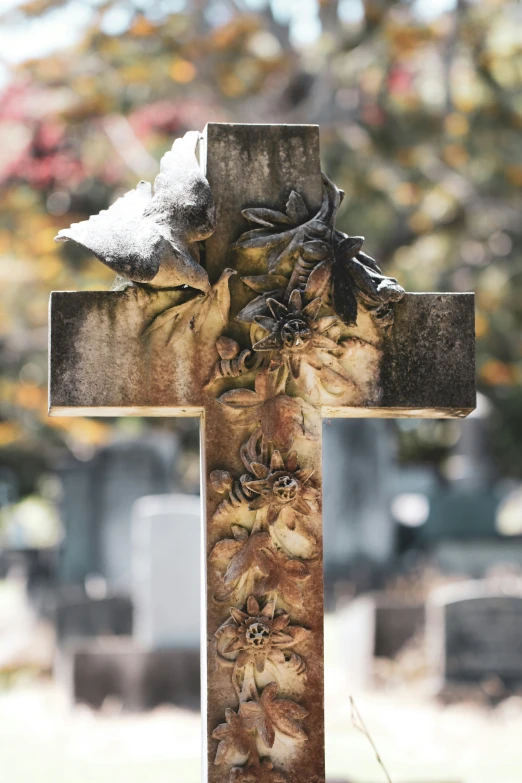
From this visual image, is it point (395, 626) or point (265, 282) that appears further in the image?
point (395, 626)

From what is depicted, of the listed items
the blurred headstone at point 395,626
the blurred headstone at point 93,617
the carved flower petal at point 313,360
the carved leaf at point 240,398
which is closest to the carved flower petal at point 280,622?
the carved leaf at point 240,398

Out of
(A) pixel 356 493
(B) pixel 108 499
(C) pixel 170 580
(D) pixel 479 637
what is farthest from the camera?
(A) pixel 356 493

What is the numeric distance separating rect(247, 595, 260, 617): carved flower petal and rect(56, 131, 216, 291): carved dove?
0.90m

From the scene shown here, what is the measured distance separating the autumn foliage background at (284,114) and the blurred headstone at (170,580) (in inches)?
272

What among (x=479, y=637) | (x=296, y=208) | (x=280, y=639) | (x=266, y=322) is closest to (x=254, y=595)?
(x=280, y=639)

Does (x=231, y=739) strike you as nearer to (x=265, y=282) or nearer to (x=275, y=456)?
(x=275, y=456)

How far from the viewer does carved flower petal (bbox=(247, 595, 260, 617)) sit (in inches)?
121

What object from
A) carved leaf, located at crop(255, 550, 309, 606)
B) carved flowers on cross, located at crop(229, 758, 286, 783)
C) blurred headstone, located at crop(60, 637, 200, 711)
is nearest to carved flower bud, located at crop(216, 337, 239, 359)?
carved leaf, located at crop(255, 550, 309, 606)

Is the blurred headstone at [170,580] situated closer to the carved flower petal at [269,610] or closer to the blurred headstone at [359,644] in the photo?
the blurred headstone at [359,644]

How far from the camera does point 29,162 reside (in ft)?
59.6

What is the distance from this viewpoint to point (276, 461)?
313 cm

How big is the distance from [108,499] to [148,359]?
11.6m

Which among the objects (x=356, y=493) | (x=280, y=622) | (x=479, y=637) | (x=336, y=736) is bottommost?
(x=336, y=736)

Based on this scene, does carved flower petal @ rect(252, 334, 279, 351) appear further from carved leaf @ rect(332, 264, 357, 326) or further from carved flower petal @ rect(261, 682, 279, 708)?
carved flower petal @ rect(261, 682, 279, 708)
